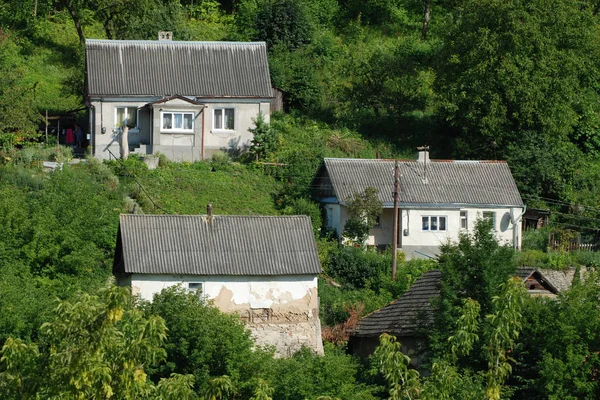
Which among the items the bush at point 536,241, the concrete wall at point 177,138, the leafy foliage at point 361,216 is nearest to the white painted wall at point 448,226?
the bush at point 536,241

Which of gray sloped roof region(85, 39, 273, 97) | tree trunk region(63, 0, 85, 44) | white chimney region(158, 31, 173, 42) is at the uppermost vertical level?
tree trunk region(63, 0, 85, 44)

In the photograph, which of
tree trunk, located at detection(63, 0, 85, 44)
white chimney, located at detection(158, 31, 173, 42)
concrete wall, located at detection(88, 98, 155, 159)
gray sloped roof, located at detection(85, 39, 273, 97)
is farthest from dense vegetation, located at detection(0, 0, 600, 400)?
white chimney, located at detection(158, 31, 173, 42)

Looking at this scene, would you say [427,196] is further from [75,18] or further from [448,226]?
[75,18]

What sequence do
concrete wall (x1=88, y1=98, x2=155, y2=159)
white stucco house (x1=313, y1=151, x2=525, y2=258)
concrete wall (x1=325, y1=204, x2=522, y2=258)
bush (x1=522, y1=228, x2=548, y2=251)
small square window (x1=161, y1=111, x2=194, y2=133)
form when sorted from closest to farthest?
concrete wall (x1=325, y1=204, x2=522, y2=258), white stucco house (x1=313, y1=151, x2=525, y2=258), bush (x1=522, y1=228, x2=548, y2=251), concrete wall (x1=88, y1=98, x2=155, y2=159), small square window (x1=161, y1=111, x2=194, y2=133)

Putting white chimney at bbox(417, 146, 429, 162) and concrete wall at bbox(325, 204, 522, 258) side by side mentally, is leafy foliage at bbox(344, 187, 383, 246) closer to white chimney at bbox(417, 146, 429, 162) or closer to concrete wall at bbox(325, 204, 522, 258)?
concrete wall at bbox(325, 204, 522, 258)

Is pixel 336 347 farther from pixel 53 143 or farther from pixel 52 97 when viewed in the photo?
pixel 52 97

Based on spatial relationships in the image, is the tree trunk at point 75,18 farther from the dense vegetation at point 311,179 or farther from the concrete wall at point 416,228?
the concrete wall at point 416,228

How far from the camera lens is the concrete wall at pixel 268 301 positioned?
34094mm

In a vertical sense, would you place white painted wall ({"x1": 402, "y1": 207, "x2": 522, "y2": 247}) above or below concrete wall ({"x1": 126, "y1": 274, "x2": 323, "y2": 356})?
above

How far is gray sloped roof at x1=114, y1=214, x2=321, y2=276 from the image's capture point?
3431cm

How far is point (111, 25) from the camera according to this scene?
55.4 meters

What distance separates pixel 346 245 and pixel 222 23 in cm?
2229

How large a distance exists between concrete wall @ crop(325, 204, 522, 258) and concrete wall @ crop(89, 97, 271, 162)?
5.21 meters

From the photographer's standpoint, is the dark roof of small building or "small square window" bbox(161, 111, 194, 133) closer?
the dark roof of small building
